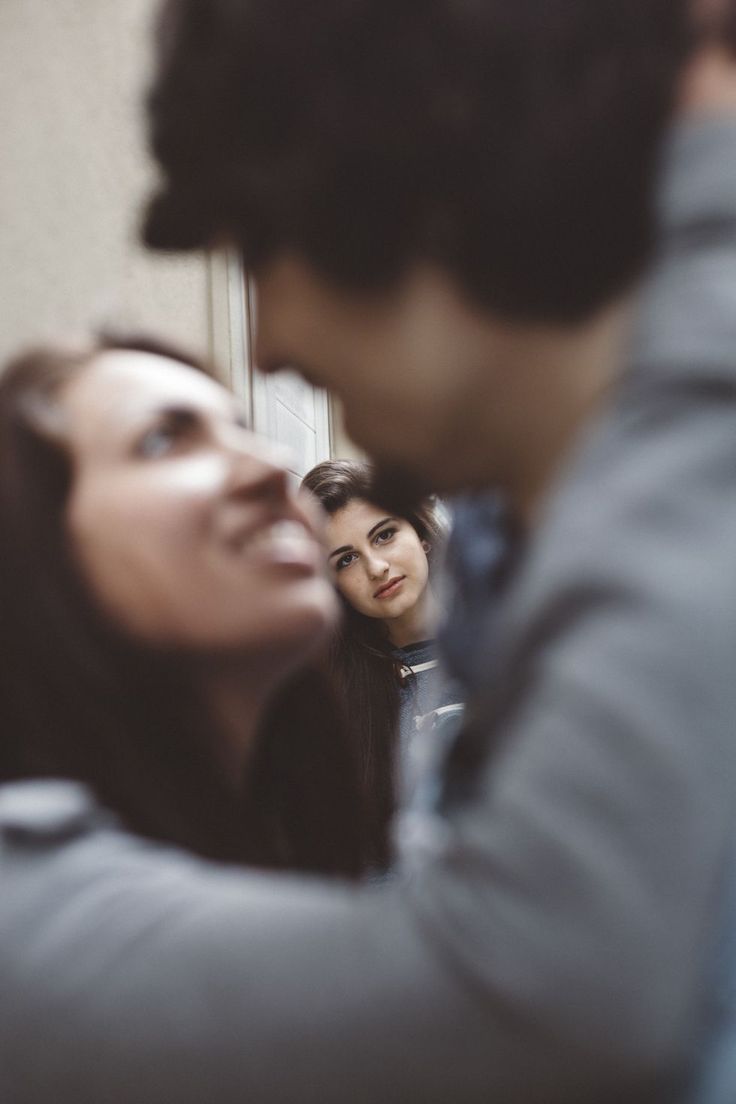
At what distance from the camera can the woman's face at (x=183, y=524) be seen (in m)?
0.69

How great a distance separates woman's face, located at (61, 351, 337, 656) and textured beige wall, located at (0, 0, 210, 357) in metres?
1.47

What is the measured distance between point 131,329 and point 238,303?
4.90 feet

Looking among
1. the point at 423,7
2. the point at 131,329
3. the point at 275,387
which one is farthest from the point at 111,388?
the point at 275,387

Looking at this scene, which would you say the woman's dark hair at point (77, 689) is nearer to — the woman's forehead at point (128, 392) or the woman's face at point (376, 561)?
the woman's forehead at point (128, 392)

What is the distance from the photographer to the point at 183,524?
69 centimetres

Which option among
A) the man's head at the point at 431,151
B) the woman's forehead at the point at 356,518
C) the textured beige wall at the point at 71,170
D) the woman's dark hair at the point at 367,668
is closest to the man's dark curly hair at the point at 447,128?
the man's head at the point at 431,151

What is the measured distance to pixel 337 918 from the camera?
1.45 ft

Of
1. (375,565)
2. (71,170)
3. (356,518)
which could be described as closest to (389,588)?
(375,565)

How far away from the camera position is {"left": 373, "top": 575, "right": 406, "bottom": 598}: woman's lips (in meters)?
2.27

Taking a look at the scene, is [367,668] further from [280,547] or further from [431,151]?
[431,151]

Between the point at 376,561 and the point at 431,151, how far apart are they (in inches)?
72.0

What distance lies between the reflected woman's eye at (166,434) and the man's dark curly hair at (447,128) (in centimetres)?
26

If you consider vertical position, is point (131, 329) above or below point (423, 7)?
below

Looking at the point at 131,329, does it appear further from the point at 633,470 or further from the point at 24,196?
the point at 24,196
